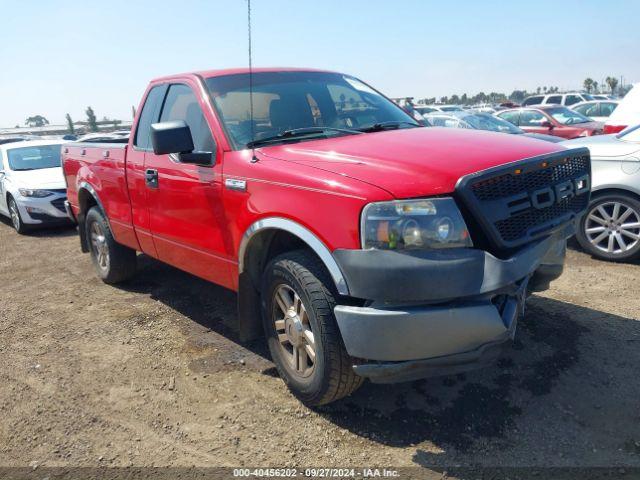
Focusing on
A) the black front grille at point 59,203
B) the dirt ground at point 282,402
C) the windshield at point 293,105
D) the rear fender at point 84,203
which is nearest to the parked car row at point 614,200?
the dirt ground at point 282,402

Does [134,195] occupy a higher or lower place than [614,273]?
higher

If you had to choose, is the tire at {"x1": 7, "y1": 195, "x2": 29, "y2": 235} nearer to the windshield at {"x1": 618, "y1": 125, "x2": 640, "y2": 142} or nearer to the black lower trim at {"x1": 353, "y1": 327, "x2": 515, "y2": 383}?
the black lower trim at {"x1": 353, "y1": 327, "x2": 515, "y2": 383}

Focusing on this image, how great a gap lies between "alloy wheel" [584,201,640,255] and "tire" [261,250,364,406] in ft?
12.7

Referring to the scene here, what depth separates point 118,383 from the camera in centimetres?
365

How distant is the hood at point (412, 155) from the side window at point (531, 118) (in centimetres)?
1150

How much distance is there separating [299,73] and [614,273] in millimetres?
3597

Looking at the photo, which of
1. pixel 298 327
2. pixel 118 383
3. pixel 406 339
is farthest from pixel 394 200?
pixel 118 383

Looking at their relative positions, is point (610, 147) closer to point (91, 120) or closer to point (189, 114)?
point (189, 114)

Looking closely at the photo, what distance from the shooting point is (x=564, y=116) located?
46.0 ft

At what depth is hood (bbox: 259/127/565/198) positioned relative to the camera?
8.55 ft

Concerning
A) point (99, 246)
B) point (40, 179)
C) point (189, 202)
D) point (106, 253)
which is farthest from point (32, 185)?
point (189, 202)

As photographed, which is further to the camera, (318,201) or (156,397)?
(156,397)

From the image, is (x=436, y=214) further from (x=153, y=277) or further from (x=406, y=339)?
(x=153, y=277)

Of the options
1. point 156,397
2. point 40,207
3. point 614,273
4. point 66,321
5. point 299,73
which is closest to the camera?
point 156,397
